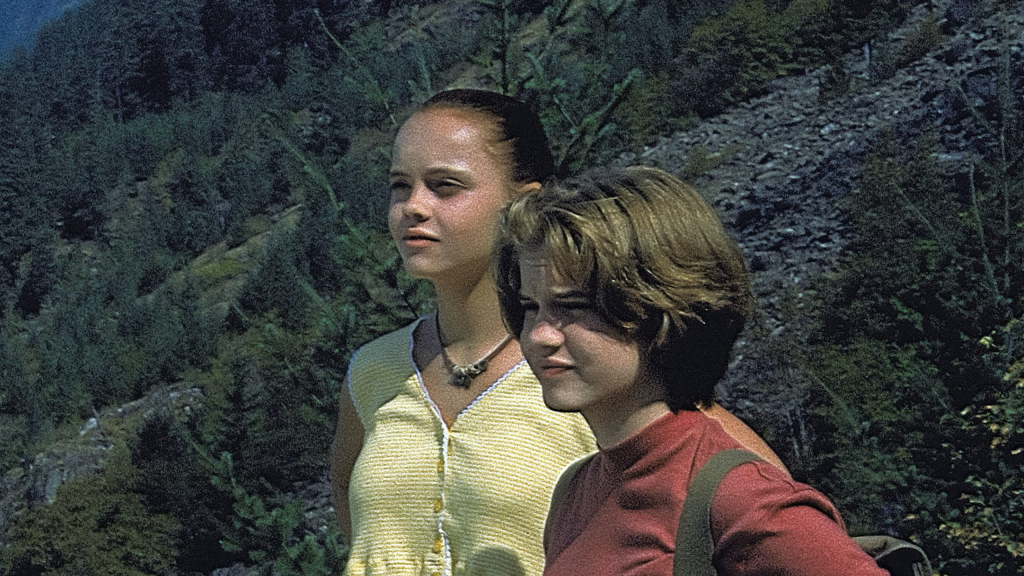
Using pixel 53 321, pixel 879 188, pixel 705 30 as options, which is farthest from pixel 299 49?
pixel 879 188

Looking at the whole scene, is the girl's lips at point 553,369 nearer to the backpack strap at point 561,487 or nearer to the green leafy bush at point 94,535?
the backpack strap at point 561,487

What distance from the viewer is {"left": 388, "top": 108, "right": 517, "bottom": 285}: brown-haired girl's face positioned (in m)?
2.07

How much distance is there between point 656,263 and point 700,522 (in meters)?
0.32

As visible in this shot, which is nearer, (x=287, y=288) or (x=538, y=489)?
(x=538, y=489)

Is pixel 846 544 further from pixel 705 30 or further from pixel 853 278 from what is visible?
pixel 705 30

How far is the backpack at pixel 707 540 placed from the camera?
1.26 m

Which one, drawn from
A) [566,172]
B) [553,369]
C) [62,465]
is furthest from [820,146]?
[553,369]

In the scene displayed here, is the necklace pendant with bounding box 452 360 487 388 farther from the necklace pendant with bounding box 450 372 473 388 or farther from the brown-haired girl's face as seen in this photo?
the brown-haired girl's face

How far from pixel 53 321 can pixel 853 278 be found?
32481 mm

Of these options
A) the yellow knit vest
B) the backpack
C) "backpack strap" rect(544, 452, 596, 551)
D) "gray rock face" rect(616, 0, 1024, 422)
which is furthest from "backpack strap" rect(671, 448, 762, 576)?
"gray rock face" rect(616, 0, 1024, 422)

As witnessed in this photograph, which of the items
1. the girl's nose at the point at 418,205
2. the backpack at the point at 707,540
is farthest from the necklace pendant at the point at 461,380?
the backpack at the point at 707,540

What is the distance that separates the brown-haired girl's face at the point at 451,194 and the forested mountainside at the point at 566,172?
2379 mm

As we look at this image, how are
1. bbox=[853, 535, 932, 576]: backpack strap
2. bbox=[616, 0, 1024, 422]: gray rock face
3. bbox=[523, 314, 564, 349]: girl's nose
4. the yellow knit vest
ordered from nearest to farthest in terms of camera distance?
bbox=[853, 535, 932, 576]: backpack strap → bbox=[523, 314, 564, 349]: girl's nose → the yellow knit vest → bbox=[616, 0, 1024, 422]: gray rock face

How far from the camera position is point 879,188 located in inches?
496
